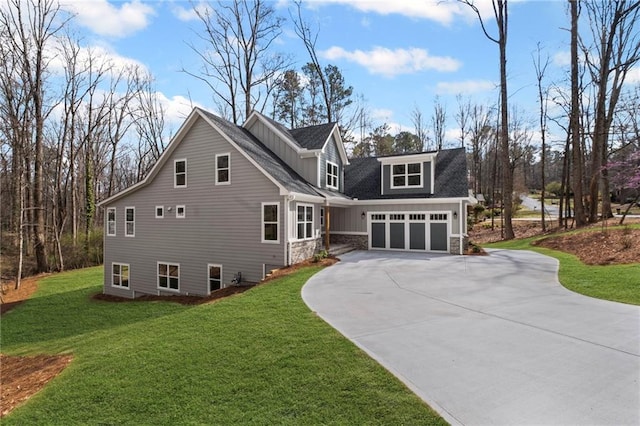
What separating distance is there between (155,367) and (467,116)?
36113mm

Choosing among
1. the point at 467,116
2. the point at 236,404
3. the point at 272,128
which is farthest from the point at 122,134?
the point at 467,116

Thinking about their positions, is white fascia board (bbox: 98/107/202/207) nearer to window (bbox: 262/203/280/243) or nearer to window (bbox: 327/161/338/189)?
window (bbox: 262/203/280/243)

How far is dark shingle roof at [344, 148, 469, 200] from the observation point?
15.5m

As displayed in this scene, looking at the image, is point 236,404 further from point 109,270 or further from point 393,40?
point 109,270

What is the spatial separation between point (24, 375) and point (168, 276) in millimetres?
8563

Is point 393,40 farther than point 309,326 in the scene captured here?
Yes

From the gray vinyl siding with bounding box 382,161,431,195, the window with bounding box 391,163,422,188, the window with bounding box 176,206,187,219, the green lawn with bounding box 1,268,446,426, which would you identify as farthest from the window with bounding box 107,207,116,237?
the window with bounding box 391,163,422,188

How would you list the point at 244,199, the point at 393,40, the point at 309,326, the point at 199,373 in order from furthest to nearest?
the point at 393,40 → the point at 244,199 → the point at 309,326 → the point at 199,373

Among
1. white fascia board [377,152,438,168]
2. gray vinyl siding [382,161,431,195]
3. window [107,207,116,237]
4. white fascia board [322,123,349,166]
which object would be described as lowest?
window [107,207,116,237]

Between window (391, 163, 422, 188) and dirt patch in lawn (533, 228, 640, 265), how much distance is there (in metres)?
6.76

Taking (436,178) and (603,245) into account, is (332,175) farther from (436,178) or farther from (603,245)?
(603,245)

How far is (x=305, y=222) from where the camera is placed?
13.2 meters

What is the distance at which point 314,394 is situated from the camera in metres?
3.76

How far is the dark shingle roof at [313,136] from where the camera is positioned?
51.3 ft
